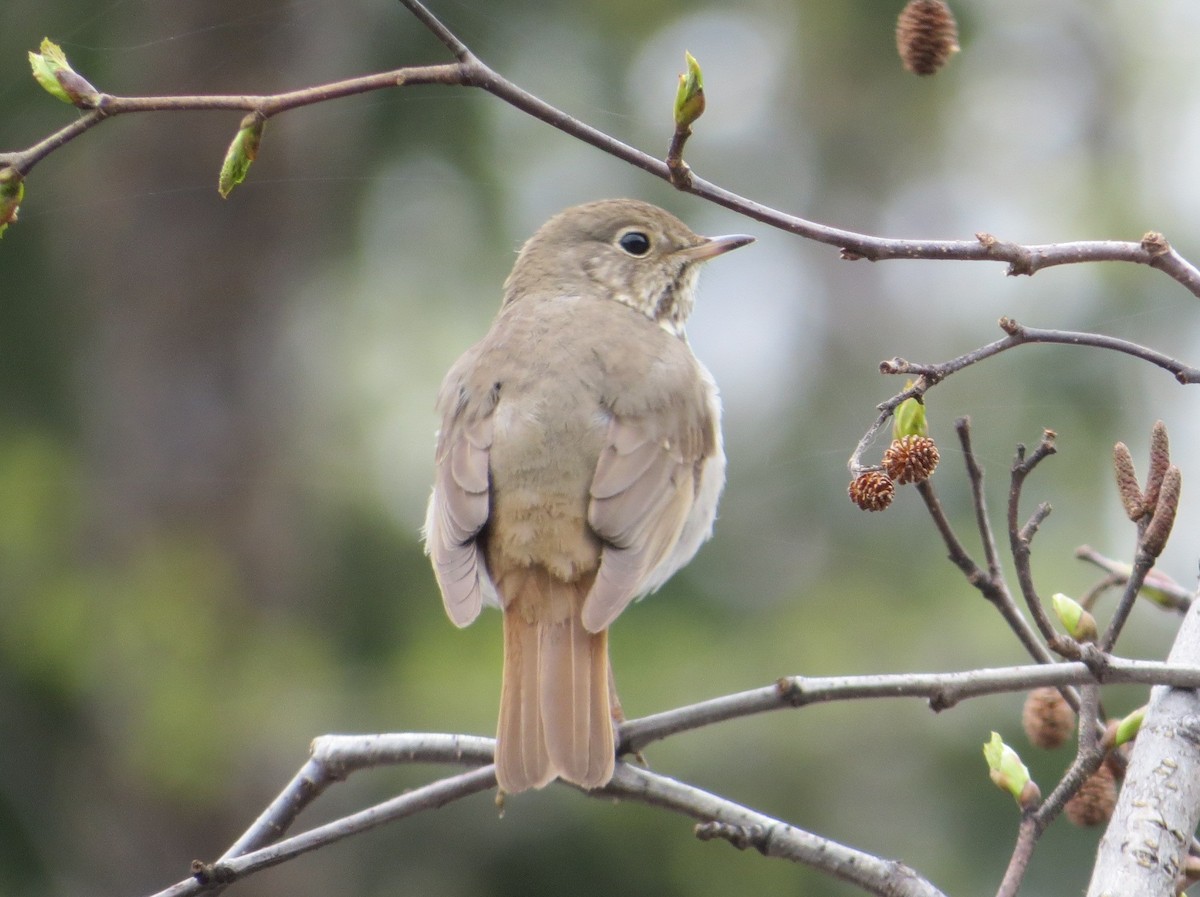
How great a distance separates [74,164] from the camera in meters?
7.90

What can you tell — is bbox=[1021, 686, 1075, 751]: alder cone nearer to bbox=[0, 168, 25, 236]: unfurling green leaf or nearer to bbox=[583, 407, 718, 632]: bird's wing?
bbox=[583, 407, 718, 632]: bird's wing

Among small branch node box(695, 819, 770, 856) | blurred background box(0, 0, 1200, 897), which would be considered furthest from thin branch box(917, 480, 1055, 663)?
blurred background box(0, 0, 1200, 897)

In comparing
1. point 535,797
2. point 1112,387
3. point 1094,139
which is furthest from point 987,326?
point 535,797

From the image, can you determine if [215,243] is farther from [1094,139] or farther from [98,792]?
[1094,139]

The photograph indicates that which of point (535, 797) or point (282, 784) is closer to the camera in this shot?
point (535, 797)

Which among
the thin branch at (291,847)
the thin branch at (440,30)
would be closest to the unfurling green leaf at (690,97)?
the thin branch at (440,30)

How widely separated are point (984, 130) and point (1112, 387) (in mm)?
3353

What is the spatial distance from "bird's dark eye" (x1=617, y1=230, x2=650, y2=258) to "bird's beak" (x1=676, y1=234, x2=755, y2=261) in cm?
13

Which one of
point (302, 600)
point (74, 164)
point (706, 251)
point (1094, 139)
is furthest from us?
point (1094, 139)

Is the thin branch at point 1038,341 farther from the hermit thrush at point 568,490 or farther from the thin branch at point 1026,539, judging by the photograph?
the hermit thrush at point 568,490

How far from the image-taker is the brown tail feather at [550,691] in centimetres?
289

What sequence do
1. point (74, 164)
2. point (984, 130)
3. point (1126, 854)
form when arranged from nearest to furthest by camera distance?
point (1126, 854) < point (74, 164) < point (984, 130)

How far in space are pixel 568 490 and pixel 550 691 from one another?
614mm

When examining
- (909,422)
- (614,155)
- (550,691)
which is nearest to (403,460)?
(550,691)
